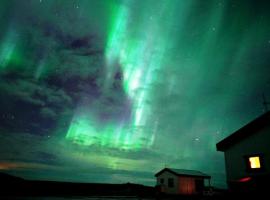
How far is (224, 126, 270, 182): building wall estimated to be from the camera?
17.0 metres

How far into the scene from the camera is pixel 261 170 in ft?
54.5

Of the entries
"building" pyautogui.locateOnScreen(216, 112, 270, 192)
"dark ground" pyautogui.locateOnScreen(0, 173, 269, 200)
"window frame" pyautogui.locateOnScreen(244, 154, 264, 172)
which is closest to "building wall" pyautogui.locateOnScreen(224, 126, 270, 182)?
"building" pyautogui.locateOnScreen(216, 112, 270, 192)

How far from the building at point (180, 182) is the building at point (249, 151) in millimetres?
15376

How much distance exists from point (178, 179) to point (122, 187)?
14048 mm

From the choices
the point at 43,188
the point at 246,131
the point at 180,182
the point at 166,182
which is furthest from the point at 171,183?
the point at 43,188

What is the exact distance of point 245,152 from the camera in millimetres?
18125

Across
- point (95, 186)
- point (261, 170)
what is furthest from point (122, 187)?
point (261, 170)

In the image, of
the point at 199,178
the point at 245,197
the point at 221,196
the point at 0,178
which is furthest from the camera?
the point at 199,178

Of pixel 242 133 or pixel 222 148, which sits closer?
pixel 242 133

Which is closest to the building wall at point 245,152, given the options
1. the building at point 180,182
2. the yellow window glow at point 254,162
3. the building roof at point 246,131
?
the building roof at point 246,131

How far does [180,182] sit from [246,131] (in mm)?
17743

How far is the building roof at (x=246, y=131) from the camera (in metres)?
17.7

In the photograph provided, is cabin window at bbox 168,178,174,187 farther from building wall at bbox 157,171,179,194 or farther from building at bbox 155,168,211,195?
building wall at bbox 157,171,179,194

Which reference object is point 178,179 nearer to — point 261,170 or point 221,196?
point 261,170
